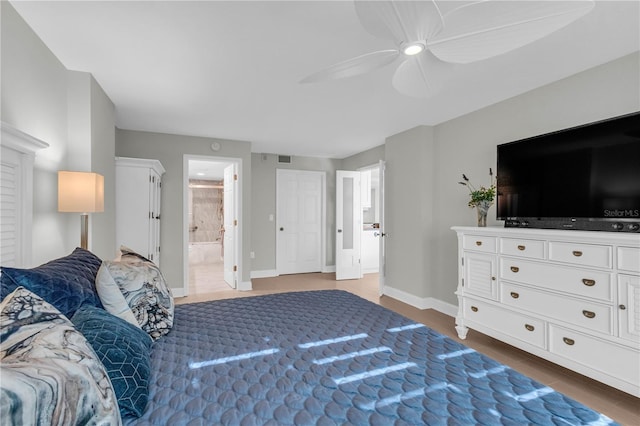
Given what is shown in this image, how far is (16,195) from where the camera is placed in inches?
73.2

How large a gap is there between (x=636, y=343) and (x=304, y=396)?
220 cm

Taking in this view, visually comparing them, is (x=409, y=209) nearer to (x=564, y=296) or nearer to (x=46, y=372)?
(x=564, y=296)

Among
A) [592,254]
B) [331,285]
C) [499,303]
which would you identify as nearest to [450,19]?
[592,254]

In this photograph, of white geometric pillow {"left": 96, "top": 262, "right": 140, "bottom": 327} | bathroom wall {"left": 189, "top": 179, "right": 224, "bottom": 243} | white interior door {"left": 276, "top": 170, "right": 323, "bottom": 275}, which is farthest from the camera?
bathroom wall {"left": 189, "top": 179, "right": 224, "bottom": 243}

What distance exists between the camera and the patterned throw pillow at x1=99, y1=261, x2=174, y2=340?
154cm

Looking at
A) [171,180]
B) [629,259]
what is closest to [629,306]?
[629,259]

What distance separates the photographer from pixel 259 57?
2.40 metres

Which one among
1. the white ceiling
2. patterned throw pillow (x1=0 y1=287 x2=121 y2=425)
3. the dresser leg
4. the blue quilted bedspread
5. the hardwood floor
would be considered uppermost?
the white ceiling

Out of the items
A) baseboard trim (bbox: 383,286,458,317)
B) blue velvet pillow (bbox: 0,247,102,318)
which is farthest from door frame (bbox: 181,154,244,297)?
blue velvet pillow (bbox: 0,247,102,318)

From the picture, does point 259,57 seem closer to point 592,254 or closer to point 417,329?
point 417,329

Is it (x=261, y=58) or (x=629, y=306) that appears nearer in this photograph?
(x=629, y=306)

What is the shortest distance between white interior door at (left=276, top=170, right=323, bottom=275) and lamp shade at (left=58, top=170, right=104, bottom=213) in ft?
13.5

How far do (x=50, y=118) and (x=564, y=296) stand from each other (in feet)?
13.4

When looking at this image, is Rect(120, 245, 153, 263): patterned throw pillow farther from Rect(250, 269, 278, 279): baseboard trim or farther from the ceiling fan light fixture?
Rect(250, 269, 278, 279): baseboard trim
